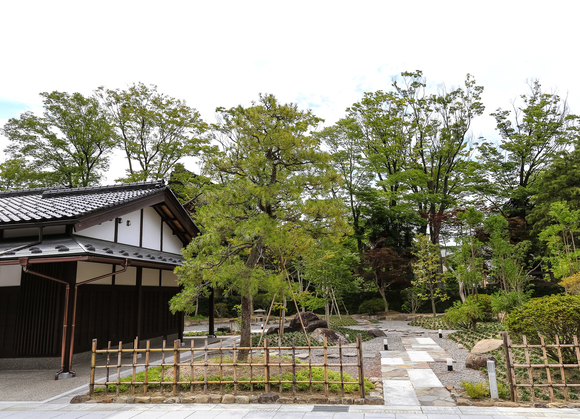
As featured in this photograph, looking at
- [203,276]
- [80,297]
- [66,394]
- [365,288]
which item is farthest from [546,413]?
[365,288]

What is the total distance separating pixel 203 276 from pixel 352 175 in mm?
22434

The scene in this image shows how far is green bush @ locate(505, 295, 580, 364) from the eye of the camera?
6.44 meters

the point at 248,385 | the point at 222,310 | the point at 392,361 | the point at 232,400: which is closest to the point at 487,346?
the point at 392,361

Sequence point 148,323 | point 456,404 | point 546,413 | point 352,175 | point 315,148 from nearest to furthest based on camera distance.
Answer: point 546,413 < point 456,404 < point 315,148 < point 148,323 < point 352,175

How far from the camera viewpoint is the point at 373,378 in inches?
284

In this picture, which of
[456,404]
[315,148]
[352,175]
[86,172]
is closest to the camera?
[456,404]

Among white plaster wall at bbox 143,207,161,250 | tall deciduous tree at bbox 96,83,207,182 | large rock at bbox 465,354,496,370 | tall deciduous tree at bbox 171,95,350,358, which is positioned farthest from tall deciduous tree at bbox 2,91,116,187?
large rock at bbox 465,354,496,370

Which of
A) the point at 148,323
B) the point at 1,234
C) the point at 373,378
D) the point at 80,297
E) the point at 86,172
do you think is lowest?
the point at 373,378

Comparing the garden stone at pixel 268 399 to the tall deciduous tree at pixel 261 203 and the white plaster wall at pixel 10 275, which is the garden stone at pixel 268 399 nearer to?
the tall deciduous tree at pixel 261 203

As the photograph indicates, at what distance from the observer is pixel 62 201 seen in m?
11.1

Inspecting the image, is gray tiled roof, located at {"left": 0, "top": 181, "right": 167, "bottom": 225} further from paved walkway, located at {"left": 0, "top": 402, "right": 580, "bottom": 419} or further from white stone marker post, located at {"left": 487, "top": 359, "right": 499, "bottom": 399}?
white stone marker post, located at {"left": 487, "top": 359, "right": 499, "bottom": 399}

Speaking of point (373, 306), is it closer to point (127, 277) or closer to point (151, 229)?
point (151, 229)

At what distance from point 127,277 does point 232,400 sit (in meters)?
6.67

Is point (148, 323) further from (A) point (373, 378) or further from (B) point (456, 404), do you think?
(B) point (456, 404)
